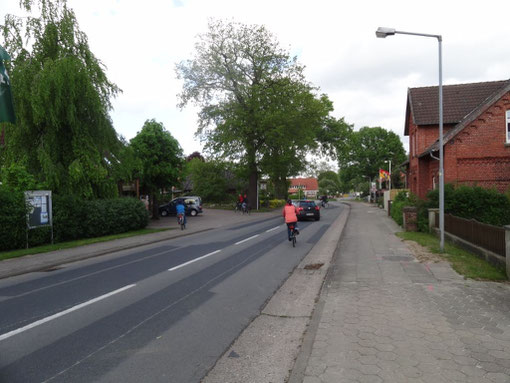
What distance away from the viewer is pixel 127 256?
39.5ft

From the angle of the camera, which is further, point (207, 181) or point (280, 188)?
point (280, 188)

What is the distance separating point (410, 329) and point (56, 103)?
1538 cm

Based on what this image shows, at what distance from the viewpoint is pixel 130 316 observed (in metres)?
5.52

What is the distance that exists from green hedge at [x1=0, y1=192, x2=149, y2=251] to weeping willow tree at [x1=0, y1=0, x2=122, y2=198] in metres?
0.80

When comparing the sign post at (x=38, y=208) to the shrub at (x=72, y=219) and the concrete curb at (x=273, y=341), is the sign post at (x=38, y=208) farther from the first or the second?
the concrete curb at (x=273, y=341)

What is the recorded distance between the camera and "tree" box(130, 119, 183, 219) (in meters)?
25.4

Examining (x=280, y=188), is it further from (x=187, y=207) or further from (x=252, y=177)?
(x=187, y=207)

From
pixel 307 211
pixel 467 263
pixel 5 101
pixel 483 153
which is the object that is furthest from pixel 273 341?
pixel 307 211

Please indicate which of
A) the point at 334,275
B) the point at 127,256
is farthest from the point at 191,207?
the point at 334,275

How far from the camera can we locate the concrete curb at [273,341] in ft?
12.1

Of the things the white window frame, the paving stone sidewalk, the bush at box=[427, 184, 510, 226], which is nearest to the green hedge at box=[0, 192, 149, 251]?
the paving stone sidewalk

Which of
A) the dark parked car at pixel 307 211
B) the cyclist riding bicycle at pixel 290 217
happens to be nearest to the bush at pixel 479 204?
the cyclist riding bicycle at pixel 290 217

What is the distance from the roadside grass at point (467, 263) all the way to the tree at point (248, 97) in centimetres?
2399

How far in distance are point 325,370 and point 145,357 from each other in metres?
→ 1.93
